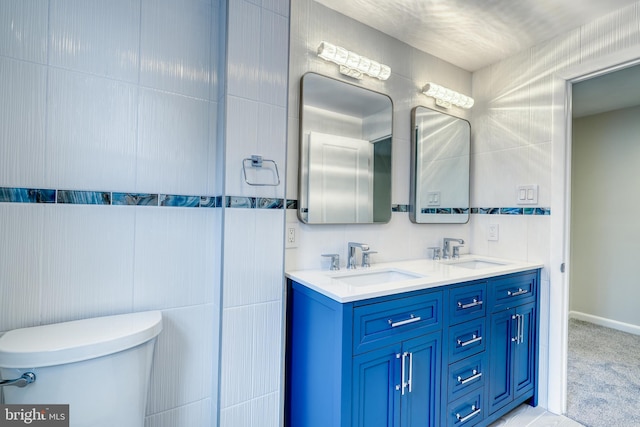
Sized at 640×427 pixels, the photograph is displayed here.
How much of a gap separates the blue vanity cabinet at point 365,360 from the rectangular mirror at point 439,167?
831 mm

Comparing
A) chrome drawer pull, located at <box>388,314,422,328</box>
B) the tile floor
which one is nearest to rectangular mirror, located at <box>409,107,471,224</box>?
chrome drawer pull, located at <box>388,314,422,328</box>

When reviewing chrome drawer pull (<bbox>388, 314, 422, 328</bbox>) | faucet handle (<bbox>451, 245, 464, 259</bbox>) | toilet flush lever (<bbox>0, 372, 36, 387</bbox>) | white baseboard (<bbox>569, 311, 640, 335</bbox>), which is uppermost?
faucet handle (<bbox>451, 245, 464, 259</bbox>)

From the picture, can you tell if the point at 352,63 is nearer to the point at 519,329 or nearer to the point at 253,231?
the point at 253,231

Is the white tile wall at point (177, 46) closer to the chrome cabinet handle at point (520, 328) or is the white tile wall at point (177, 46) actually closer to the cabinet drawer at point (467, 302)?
the cabinet drawer at point (467, 302)

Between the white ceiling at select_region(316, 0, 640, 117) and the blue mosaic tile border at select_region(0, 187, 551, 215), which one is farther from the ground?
the white ceiling at select_region(316, 0, 640, 117)

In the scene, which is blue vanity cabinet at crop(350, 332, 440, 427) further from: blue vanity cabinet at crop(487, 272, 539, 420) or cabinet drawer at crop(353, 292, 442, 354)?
blue vanity cabinet at crop(487, 272, 539, 420)

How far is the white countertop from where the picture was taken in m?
1.17

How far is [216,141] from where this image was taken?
136cm

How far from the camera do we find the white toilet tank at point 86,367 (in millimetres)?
867

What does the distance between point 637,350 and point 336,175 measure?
315 centimetres

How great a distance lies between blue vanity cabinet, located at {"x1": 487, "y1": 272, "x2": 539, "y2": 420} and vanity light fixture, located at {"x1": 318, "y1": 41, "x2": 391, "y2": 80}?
1.36 metres

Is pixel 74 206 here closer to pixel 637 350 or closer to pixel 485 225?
pixel 485 225

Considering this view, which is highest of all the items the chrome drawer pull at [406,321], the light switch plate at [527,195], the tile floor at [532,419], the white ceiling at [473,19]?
the white ceiling at [473,19]

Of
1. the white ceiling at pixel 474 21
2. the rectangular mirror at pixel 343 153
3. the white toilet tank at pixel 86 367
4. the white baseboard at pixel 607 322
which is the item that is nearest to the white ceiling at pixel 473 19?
the white ceiling at pixel 474 21
